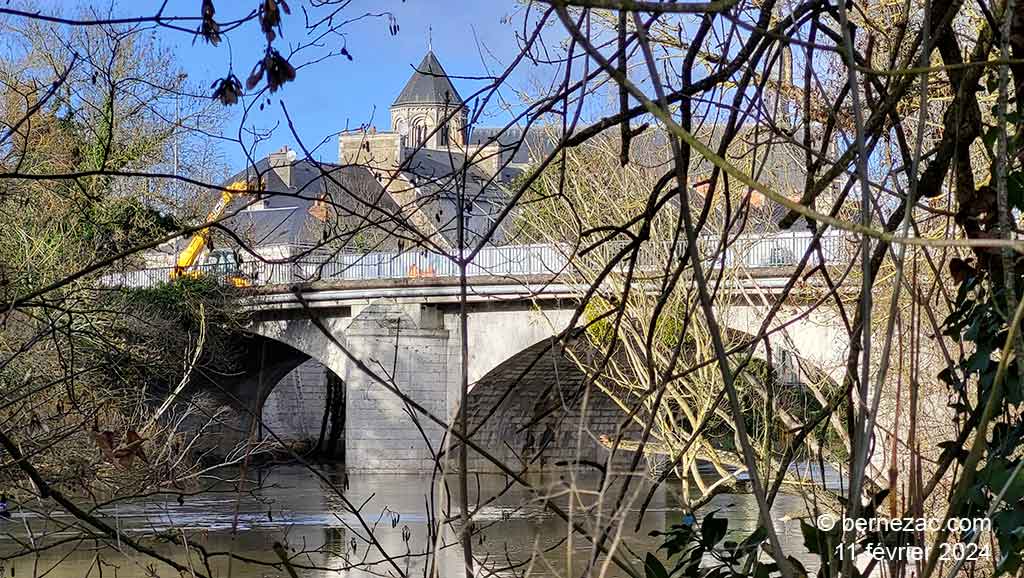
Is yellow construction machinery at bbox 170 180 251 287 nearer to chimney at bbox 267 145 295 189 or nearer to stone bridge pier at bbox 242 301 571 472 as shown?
chimney at bbox 267 145 295 189

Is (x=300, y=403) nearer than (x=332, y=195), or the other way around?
(x=332, y=195)

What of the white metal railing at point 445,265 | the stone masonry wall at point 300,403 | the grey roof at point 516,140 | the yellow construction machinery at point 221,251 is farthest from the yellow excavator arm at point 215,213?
the stone masonry wall at point 300,403

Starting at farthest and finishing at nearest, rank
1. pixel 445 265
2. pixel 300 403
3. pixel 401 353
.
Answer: pixel 300 403
pixel 401 353
pixel 445 265

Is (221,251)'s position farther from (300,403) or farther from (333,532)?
(300,403)

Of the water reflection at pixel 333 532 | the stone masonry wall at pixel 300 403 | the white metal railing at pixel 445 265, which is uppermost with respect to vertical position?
the white metal railing at pixel 445 265

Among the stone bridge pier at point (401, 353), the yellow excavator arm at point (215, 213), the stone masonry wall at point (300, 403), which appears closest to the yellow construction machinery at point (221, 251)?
the yellow excavator arm at point (215, 213)

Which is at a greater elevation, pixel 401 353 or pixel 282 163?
pixel 401 353

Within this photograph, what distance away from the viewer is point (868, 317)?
0.95 meters

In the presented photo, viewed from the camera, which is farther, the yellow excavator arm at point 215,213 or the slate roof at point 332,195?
the yellow excavator arm at point 215,213

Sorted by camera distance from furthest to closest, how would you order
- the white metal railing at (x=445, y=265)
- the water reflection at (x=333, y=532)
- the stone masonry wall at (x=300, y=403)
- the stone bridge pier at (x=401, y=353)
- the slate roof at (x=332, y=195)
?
the stone masonry wall at (x=300, y=403)
the stone bridge pier at (x=401, y=353)
the white metal railing at (x=445, y=265)
the water reflection at (x=333, y=532)
the slate roof at (x=332, y=195)

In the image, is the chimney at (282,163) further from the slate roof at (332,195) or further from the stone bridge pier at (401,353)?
the stone bridge pier at (401,353)

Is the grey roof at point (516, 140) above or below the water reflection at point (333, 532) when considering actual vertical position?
above

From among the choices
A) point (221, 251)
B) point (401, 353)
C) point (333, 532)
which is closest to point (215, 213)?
point (221, 251)

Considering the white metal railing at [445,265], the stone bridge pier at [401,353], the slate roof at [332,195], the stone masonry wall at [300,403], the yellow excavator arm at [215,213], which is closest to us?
the slate roof at [332,195]
